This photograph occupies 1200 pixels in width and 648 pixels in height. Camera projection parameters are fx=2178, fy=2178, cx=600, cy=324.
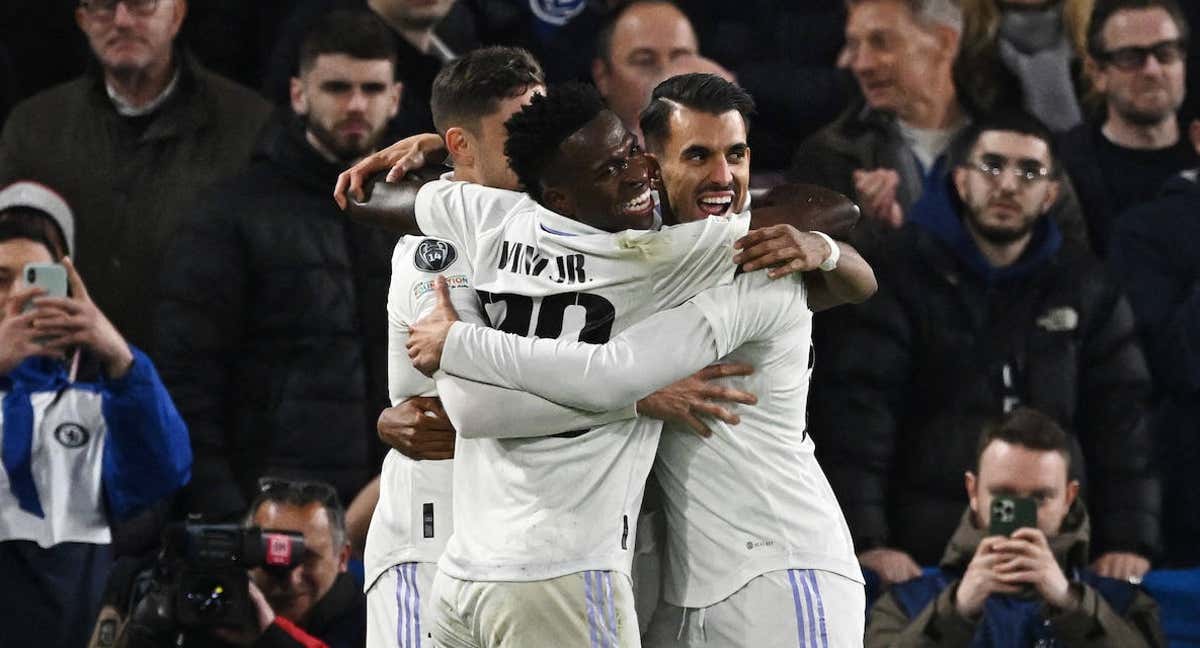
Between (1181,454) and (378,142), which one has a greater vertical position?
(378,142)

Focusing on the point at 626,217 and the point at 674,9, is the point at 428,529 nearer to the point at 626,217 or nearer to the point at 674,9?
the point at 626,217

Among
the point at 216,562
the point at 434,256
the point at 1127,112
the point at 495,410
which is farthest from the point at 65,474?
the point at 1127,112

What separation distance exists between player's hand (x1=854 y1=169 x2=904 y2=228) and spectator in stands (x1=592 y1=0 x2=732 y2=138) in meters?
0.61

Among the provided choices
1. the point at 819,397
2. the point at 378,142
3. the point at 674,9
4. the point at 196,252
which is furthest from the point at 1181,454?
the point at 196,252

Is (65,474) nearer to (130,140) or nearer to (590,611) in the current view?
(130,140)

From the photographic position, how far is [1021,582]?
5.96 meters

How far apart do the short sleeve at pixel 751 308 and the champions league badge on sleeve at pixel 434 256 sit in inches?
26.2

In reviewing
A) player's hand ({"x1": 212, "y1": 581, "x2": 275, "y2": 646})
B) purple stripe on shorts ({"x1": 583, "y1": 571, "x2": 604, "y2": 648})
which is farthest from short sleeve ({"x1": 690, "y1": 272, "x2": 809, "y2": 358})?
player's hand ({"x1": 212, "y1": 581, "x2": 275, "y2": 646})

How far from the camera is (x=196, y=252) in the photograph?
22.5 feet

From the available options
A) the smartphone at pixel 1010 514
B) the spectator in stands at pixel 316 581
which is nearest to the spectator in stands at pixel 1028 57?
the smartphone at pixel 1010 514

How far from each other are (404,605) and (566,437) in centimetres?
81

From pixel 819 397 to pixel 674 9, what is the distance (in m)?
1.49

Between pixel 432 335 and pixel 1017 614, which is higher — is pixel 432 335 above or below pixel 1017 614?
above

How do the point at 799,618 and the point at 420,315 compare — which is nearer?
the point at 799,618
